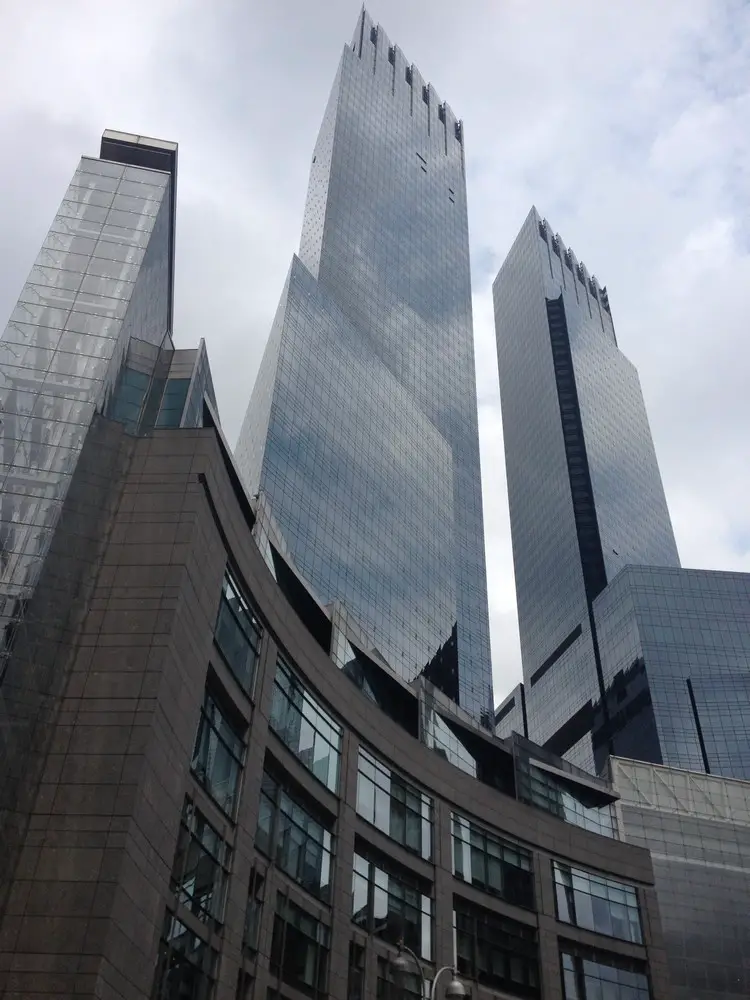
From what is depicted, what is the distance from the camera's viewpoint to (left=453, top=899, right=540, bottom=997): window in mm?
50750

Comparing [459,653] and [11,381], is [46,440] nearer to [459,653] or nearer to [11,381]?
[11,381]

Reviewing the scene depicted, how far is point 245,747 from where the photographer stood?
3869 centimetres

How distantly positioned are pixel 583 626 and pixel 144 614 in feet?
522

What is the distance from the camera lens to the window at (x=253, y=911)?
119 feet

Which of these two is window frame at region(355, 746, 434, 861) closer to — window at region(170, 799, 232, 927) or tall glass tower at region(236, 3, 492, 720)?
window at region(170, 799, 232, 927)

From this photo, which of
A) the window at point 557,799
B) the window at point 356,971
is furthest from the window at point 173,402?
the window at point 557,799

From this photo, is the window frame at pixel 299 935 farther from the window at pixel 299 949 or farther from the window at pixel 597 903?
the window at pixel 597 903

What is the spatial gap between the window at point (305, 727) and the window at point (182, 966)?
10157 mm

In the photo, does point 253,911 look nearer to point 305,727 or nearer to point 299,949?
point 299,949

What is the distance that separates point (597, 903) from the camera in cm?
5856

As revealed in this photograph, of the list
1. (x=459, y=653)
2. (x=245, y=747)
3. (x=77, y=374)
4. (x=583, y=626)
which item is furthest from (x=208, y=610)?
(x=583, y=626)

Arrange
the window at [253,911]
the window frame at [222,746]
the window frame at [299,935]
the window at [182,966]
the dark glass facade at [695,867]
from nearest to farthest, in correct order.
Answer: the window at [182,966], the window frame at [222,746], the window at [253,911], the window frame at [299,935], the dark glass facade at [695,867]

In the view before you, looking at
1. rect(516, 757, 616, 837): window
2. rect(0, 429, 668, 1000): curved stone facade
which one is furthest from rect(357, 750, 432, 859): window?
rect(516, 757, 616, 837): window

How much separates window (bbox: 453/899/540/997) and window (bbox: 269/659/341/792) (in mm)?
12190
